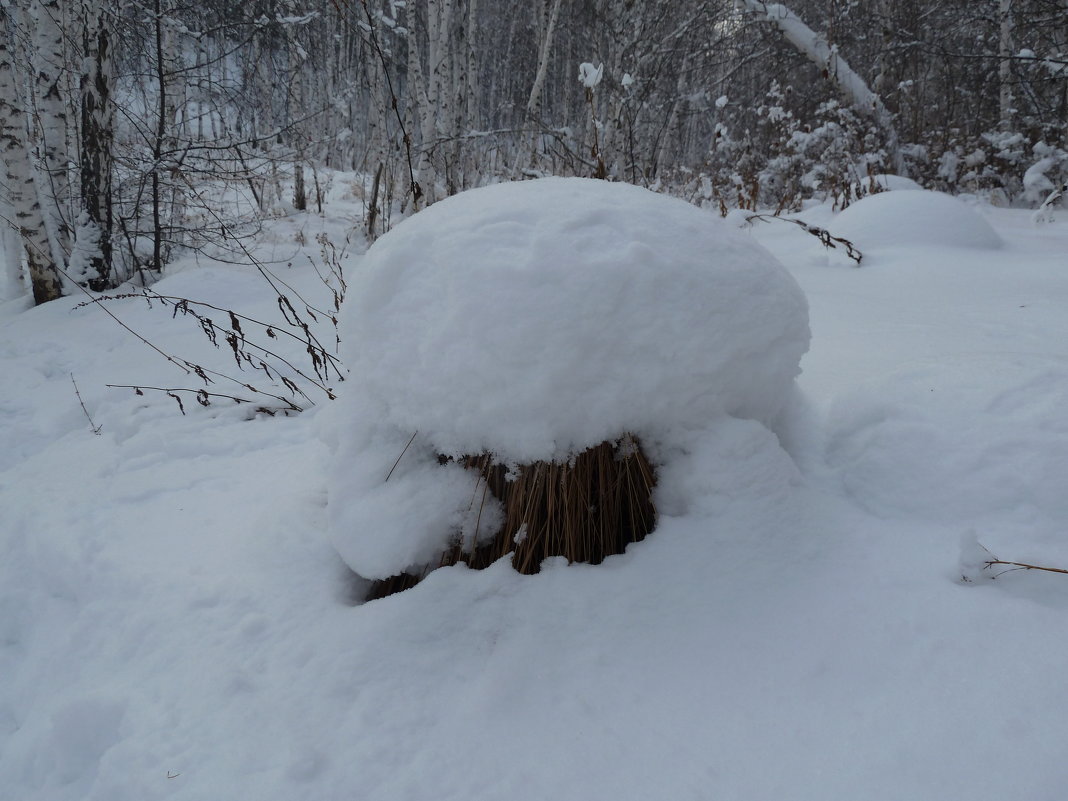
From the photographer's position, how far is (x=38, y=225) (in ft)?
14.9

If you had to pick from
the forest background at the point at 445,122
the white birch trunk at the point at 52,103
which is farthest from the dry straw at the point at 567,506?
the white birch trunk at the point at 52,103

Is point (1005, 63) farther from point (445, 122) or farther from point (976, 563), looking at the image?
point (976, 563)

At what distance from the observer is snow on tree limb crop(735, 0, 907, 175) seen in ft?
21.0

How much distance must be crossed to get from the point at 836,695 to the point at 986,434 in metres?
0.68

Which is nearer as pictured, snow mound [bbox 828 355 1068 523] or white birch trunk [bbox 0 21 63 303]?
snow mound [bbox 828 355 1068 523]

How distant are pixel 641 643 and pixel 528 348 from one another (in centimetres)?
54

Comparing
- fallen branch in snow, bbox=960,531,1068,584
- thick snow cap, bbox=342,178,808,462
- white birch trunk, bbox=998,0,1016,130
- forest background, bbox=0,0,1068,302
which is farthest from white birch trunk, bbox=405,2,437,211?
white birch trunk, bbox=998,0,1016,130

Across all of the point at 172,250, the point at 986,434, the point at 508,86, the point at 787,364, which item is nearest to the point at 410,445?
the point at 787,364

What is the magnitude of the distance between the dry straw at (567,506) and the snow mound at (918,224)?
307 cm

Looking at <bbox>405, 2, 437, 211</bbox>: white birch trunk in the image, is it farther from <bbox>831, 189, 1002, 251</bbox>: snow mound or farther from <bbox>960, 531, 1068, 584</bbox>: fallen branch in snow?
<bbox>960, 531, 1068, 584</bbox>: fallen branch in snow

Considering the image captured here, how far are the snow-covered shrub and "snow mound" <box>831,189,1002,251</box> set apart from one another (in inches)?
106

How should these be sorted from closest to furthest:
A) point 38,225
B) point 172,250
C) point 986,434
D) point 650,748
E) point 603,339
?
point 650,748
point 603,339
point 986,434
point 38,225
point 172,250

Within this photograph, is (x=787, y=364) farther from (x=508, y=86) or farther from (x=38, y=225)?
(x=508, y=86)

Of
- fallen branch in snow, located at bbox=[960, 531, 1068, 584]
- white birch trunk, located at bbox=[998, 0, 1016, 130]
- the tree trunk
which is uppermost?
white birch trunk, located at bbox=[998, 0, 1016, 130]
